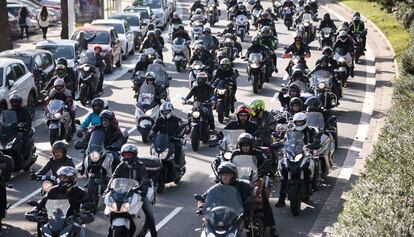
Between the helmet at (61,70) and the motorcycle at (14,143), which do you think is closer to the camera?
the motorcycle at (14,143)

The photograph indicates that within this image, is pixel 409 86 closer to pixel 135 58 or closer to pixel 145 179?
pixel 145 179

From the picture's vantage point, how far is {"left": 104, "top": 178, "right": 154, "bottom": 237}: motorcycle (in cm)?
1222

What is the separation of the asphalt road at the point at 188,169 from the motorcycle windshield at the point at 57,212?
205 centimetres

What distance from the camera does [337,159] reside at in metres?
19.5

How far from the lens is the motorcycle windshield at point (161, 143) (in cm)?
1678

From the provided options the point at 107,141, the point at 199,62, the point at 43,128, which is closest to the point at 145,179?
the point at 107,141

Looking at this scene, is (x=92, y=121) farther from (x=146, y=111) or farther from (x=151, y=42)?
(x=151, y=42)

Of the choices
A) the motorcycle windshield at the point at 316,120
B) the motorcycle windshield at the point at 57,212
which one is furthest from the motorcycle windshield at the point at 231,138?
the motorcycle windshield at the point at 57,212

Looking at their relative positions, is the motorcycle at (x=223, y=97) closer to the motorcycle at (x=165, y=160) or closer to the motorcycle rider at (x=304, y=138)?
the motorcycle at (x=165, y=160)

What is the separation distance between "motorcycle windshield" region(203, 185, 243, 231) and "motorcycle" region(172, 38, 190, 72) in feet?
65.9

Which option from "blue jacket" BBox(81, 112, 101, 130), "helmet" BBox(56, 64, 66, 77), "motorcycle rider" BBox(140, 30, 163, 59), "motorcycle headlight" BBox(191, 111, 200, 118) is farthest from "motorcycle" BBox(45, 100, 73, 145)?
"motorcycle rider" BBox(140, 30, 163, 59)

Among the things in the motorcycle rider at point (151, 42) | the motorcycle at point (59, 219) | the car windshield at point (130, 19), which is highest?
the motorcycle at point (59, 219)

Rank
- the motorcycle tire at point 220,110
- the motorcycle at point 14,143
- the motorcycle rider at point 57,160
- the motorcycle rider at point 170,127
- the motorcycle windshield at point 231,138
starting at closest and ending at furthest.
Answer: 1. the motorcycle rider at point 57,160
2. the motorcycle windshield at point 231,138
3. the motorcycle rider at point 170,127
4. the motorcycle at point 14,143
5. the motorcycle tire at point 220,110

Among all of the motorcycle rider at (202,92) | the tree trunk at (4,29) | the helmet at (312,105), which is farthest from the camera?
the tree trunk at (4,29)
